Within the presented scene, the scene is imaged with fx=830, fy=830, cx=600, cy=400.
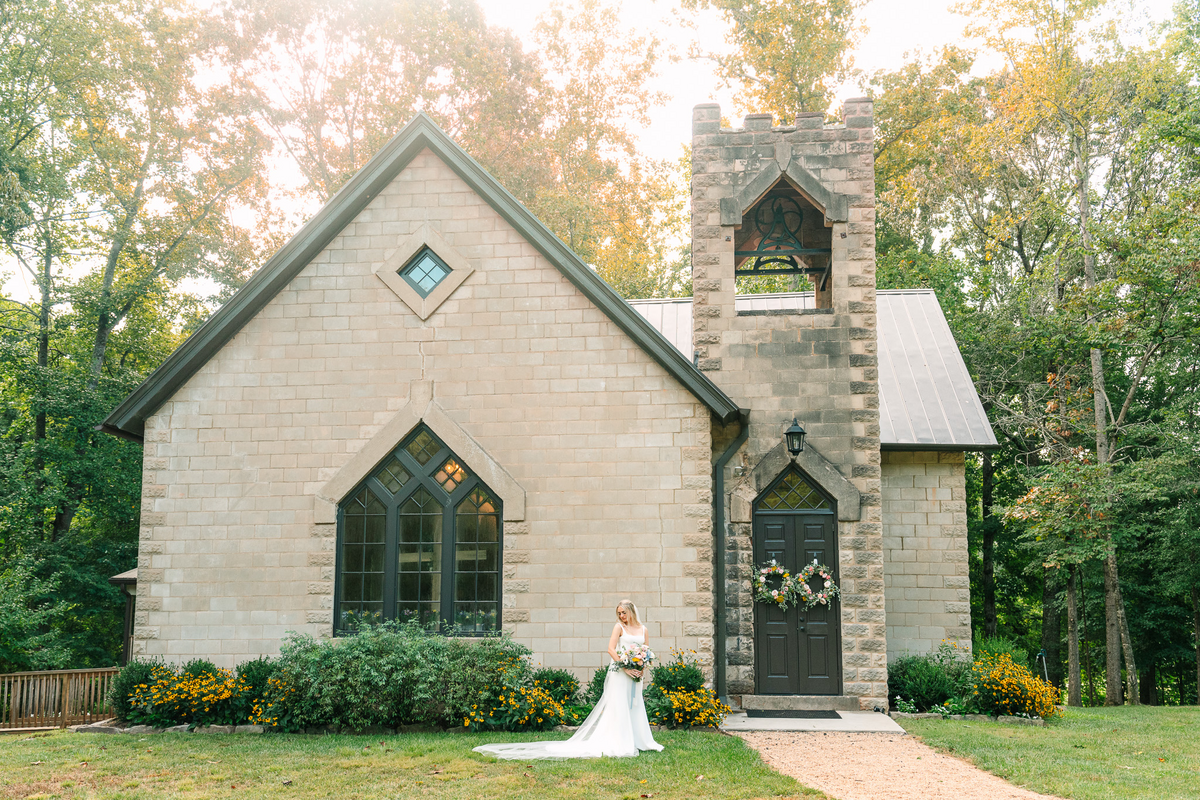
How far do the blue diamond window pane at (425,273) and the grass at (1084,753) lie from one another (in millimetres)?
8182

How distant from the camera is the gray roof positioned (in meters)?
12.7

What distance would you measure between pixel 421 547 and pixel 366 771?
3.43m

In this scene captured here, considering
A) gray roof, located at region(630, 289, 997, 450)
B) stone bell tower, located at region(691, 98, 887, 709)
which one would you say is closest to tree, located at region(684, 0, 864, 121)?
gray roof, located at region(630, 289, 997, 450)

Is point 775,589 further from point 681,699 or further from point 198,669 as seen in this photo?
point 198,669

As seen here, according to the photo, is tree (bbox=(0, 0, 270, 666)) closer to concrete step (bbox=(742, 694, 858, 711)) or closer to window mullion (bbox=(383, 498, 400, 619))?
window mullion (bbox=(383, 498, 400, 619))

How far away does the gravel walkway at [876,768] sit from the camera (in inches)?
270

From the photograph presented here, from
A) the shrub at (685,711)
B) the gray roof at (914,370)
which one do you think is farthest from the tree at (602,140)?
the shrub at (685,711)

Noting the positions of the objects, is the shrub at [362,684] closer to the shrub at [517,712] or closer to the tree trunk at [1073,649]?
the shrub at [517,712]

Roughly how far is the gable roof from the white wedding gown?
3707 millimetres

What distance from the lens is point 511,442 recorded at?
1075 cm

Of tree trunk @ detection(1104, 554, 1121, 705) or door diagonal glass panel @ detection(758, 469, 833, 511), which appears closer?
door diagonal glass panel @ detection(758, 469, 833, 511)

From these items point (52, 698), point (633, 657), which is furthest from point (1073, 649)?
point (52, 698)

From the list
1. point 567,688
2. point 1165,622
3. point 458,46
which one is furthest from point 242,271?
point 1165,622

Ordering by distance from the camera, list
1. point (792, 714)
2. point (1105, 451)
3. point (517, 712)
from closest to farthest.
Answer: point (517, 712)
point (792, 714)
point (1105, 451)
